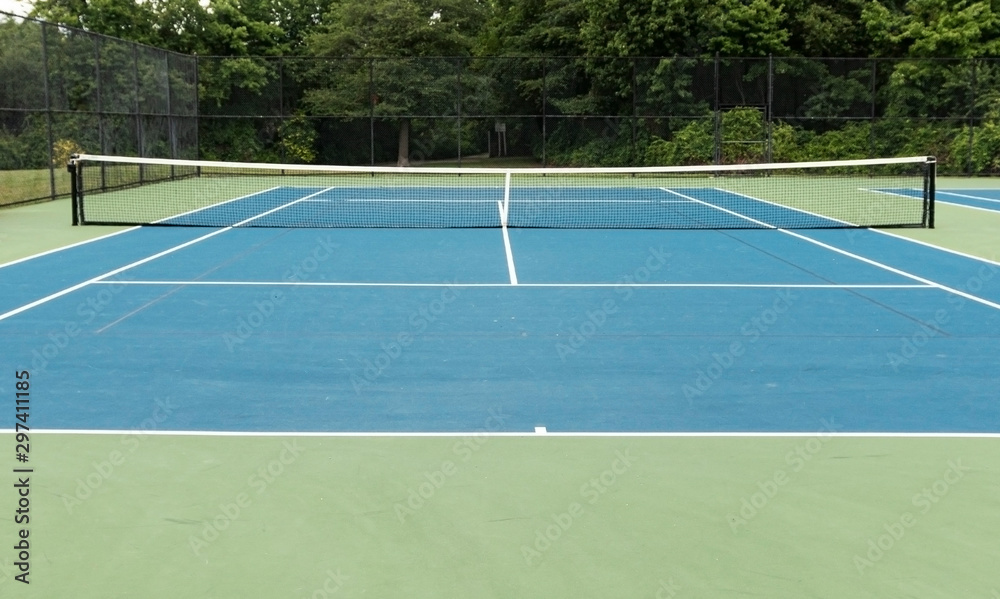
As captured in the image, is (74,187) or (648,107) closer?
(74,187)

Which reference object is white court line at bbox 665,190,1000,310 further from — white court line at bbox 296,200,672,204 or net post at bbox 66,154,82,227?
net post at bbox 66,154,82,227

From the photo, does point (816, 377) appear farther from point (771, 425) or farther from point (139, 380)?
point (139, 380)

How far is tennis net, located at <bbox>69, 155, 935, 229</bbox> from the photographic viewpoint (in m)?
18.3

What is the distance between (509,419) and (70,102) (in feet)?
61.9

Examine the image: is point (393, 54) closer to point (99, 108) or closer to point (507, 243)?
point (99, 108)

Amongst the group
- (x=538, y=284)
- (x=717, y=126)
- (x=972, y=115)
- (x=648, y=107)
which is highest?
(x=648, y=107)

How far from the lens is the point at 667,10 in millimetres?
36031

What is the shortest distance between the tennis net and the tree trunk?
109 inches

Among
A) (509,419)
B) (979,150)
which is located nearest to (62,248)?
(509,419)

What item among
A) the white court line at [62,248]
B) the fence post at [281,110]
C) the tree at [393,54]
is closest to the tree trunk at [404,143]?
the tree at [393,54]

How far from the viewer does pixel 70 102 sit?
74.1ft

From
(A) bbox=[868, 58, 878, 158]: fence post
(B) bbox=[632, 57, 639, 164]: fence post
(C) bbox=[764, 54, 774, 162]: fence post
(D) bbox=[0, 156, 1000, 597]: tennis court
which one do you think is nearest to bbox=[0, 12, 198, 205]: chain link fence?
(D) bbox=[0, 156, 1000, 597]: tennis court
